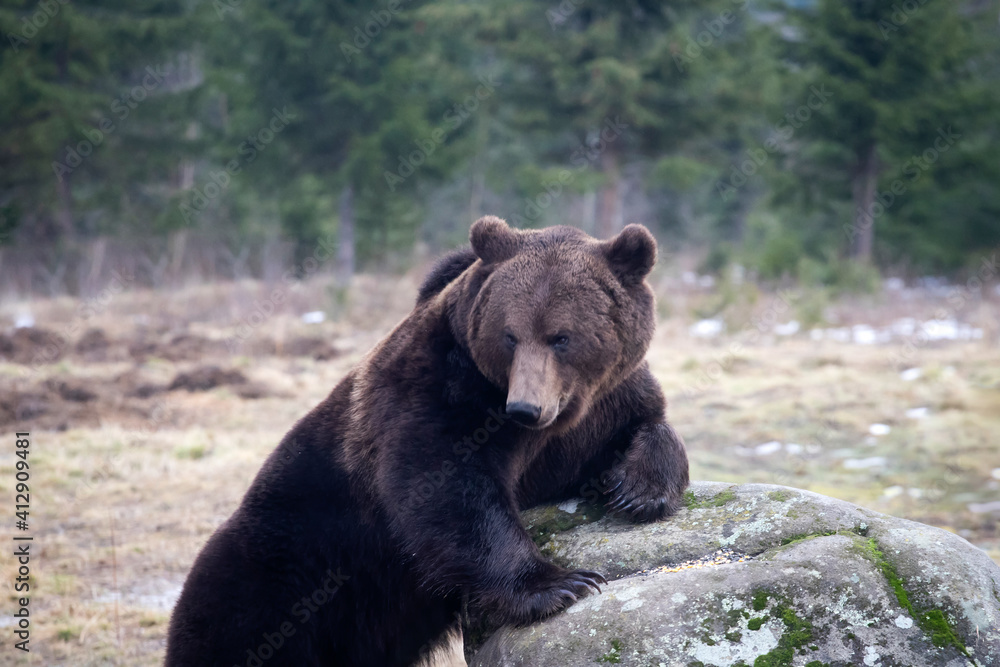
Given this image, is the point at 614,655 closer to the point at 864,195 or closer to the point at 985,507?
the point at 985,507

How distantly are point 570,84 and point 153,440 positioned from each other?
13.9 m

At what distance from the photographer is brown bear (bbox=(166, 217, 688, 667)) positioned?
327 cm

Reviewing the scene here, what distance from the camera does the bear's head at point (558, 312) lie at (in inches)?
133

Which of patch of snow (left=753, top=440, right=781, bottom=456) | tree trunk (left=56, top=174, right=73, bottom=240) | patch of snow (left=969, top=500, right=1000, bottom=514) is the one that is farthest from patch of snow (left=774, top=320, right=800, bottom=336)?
tree trunk (left=56, top=174, right=73, bottom=240)

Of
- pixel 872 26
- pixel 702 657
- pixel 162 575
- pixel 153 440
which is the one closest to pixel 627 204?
pixel 872 26

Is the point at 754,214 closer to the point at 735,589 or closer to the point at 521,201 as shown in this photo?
the point at 521,201

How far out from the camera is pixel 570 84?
784 inches

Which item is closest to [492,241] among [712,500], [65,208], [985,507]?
[712,500]

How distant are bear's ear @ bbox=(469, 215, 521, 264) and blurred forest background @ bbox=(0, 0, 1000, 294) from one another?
616 inches

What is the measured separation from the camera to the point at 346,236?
2142cm

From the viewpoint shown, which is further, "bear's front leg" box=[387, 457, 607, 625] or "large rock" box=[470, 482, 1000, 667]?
"bear's front leg" box=[387, 457, 607, 625]

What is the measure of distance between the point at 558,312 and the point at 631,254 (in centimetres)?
49

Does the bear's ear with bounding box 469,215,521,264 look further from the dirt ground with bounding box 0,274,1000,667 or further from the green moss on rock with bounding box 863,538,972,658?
the dirt ground with bounding box 0,274,1000,667

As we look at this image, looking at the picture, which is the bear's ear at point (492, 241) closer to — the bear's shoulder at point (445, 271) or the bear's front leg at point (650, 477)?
the bear's shoulder at point (445, 271)
